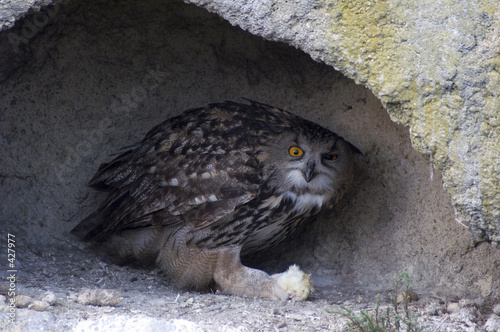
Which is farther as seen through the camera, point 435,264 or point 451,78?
point 435,264

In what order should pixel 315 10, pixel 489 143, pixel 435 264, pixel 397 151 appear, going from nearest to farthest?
pixel 489 143 → pixel 315 10 → pixel 435 264 → pixel 397 151

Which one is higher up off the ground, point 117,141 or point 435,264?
point 117,141

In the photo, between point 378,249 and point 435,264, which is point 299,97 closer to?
point 378,249

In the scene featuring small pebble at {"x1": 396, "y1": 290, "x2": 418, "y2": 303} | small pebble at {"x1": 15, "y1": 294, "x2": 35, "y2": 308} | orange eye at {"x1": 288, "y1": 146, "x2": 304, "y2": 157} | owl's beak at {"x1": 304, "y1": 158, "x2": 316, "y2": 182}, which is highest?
orange eye at {"x1": 288, "y1": 146, "x2": 304, "y2": 157}

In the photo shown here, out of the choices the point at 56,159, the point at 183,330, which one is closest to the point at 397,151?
the point at 183,330

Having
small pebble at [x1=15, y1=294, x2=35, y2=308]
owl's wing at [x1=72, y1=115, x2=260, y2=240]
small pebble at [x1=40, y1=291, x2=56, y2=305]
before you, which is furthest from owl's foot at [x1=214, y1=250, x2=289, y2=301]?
small pebble at [x1=15, y1=294, x2=35, y2=308]

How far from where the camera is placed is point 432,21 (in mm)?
2658

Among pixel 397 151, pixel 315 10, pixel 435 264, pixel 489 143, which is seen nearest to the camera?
pixel 489 143

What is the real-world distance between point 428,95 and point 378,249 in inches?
55.5

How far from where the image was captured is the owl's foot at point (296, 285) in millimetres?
3307

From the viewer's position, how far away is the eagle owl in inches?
136

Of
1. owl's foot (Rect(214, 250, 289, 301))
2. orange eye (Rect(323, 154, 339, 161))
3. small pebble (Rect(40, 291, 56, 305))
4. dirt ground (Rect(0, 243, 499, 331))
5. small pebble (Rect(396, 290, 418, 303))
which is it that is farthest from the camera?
orange eye (Rect(323, 154, 339, 161))

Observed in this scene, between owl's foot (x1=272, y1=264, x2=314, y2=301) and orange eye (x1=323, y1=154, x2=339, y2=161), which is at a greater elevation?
orange eye (x1=323, y1=154, x2=339, y2=161)

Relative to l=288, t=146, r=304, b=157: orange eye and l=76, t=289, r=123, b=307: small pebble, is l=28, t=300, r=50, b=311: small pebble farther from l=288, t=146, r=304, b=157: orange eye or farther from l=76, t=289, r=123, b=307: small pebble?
l=288, t=146, r=304, b=157: orange eye
